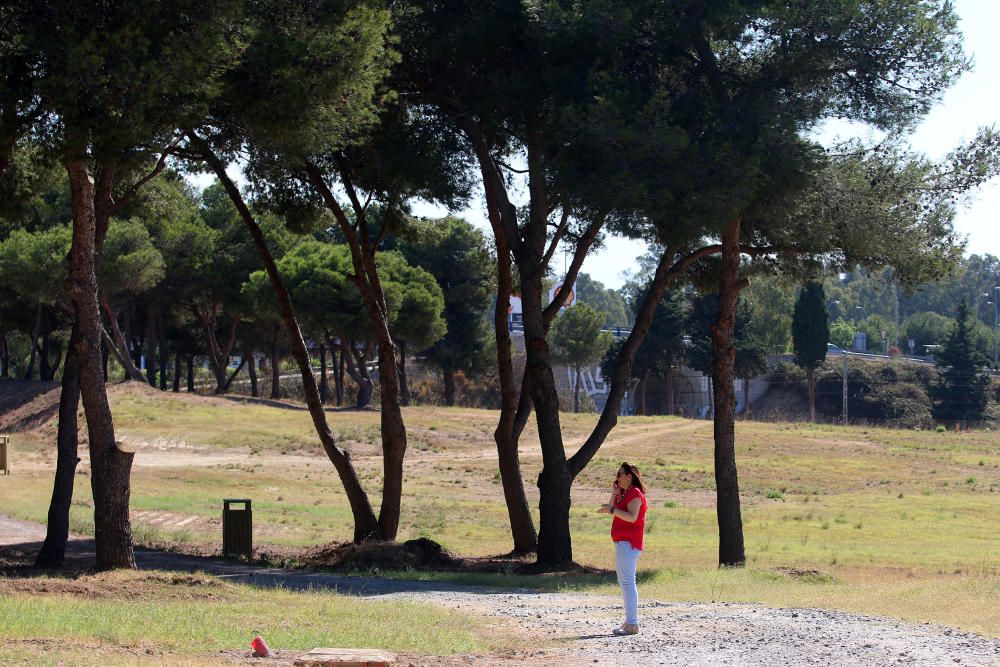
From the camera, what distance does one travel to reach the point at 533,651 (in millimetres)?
9344

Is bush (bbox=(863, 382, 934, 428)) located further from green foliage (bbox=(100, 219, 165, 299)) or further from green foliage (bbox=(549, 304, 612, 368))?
green foliage (bbox=(100, 219, 165, 299))

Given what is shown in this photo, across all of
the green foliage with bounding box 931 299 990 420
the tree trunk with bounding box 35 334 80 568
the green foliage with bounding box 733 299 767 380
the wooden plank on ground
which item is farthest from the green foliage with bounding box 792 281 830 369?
the wooden plank on ground

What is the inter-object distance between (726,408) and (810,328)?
6801cm

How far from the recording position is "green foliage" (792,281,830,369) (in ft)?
276

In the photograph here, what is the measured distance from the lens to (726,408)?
19.5m

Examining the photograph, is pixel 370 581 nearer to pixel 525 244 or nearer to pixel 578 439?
pixel 525 244

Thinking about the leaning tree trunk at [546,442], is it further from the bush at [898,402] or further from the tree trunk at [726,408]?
the bush at [898,402]

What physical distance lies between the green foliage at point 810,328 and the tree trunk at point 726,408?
2626 inches

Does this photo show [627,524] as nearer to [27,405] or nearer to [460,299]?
[27,405]

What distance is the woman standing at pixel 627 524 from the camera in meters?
10.2

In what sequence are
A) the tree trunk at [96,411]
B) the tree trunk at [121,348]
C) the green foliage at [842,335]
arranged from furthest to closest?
the green foliage at [842,335] < the tree trunk at [121,348] < the tree trunk at [96,411]

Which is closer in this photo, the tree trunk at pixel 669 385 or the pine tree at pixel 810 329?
the pine tree at pixel 810 329

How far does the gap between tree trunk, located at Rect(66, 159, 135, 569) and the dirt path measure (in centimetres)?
280

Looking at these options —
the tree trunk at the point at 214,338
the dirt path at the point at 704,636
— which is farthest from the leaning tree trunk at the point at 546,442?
the tree trunk at the point at 214,338
